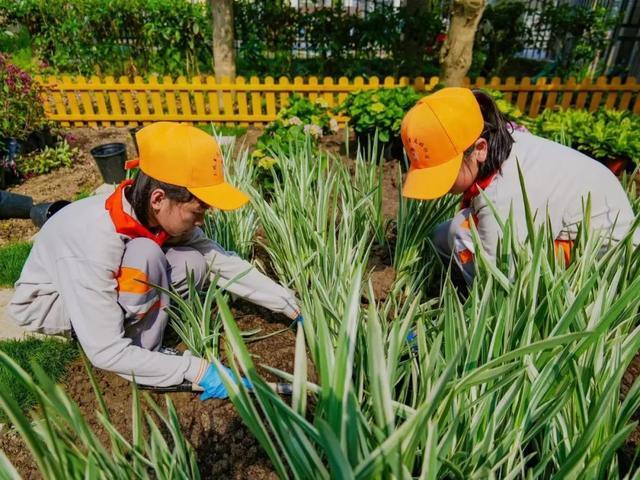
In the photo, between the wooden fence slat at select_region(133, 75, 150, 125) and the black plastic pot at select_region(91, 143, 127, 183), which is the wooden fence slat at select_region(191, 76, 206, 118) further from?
the black plastic pot at select_region(91, 143, 127, 183)

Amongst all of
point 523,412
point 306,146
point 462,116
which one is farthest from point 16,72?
point 523,412

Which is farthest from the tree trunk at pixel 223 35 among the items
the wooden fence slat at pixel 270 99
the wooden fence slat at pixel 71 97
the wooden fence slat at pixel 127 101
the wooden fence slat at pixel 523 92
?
the wooden fence slat at pixel 523 92

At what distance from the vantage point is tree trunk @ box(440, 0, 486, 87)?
11.4ft

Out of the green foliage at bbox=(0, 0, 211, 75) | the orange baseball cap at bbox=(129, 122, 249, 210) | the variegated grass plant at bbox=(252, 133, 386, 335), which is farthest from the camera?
the green foliage at bbox=(0, 0, 211, 75)

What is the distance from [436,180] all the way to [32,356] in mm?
1572

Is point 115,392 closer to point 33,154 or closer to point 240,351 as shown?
point 240,351

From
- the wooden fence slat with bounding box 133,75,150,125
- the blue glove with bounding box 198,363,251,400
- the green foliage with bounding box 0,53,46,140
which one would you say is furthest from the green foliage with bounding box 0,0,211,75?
the blue glove with bounding box 198,363,251,400

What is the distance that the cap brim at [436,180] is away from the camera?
1336 millimetres

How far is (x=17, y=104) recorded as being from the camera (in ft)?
11.6

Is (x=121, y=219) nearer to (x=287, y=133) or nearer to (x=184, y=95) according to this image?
(x=287, y=133)

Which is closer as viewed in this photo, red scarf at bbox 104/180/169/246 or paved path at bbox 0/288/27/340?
red scarf at bbox 104/180/169/246

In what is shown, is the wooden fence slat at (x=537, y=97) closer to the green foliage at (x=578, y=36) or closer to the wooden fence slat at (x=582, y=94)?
the wooden fence slat at (x=582, y=94)

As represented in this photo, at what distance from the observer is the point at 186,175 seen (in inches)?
50.4

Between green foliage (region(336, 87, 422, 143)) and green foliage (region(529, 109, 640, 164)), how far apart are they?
1.05 metres
